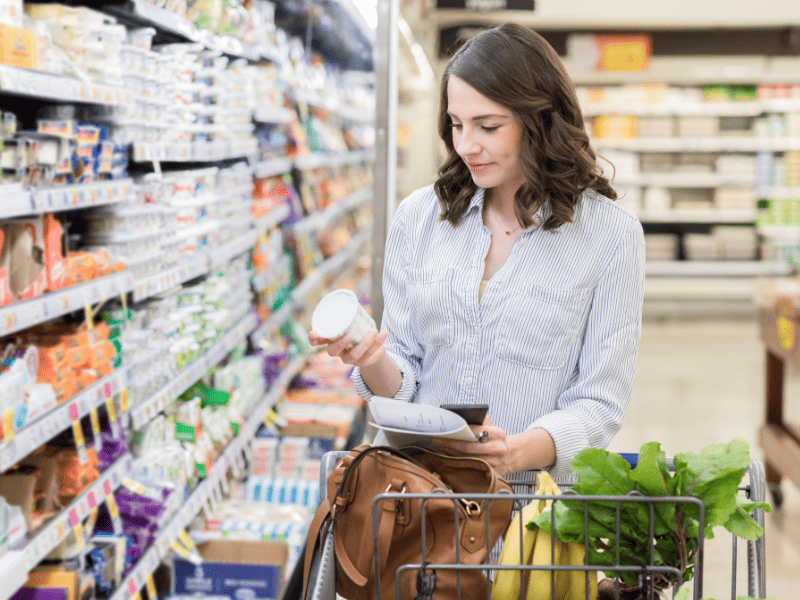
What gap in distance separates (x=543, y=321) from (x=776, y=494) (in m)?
3.31

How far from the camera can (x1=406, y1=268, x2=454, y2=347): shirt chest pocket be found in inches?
66.2

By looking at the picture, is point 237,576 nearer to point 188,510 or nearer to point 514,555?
point 188,510

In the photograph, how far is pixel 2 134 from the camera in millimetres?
1710

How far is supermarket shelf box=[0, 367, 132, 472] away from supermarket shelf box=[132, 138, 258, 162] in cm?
63

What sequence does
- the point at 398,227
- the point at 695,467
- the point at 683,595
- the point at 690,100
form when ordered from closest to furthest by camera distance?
1. the point at 683,595
2. the point at 695,467
3. the point at 398,227
4. the point at 690,100

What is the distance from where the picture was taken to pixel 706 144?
985 centimetres

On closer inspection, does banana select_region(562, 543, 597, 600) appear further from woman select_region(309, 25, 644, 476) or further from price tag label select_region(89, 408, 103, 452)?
price tag label select_region(89, 408, 103, 452)

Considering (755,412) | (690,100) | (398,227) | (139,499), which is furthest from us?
(690,100)

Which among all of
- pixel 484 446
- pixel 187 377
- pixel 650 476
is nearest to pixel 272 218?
pixel 187 377

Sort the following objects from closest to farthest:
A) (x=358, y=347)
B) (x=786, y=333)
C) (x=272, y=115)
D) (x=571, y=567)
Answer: (x=571, y=567) < (x=358, y=347) < (x=272, y=115) < (x=786, y=333)

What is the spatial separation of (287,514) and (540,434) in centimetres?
197

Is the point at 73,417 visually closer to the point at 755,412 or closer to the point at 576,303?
the point at 576,303

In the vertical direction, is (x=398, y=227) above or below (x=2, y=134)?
below

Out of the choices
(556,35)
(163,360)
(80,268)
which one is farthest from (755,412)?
(556,35)
